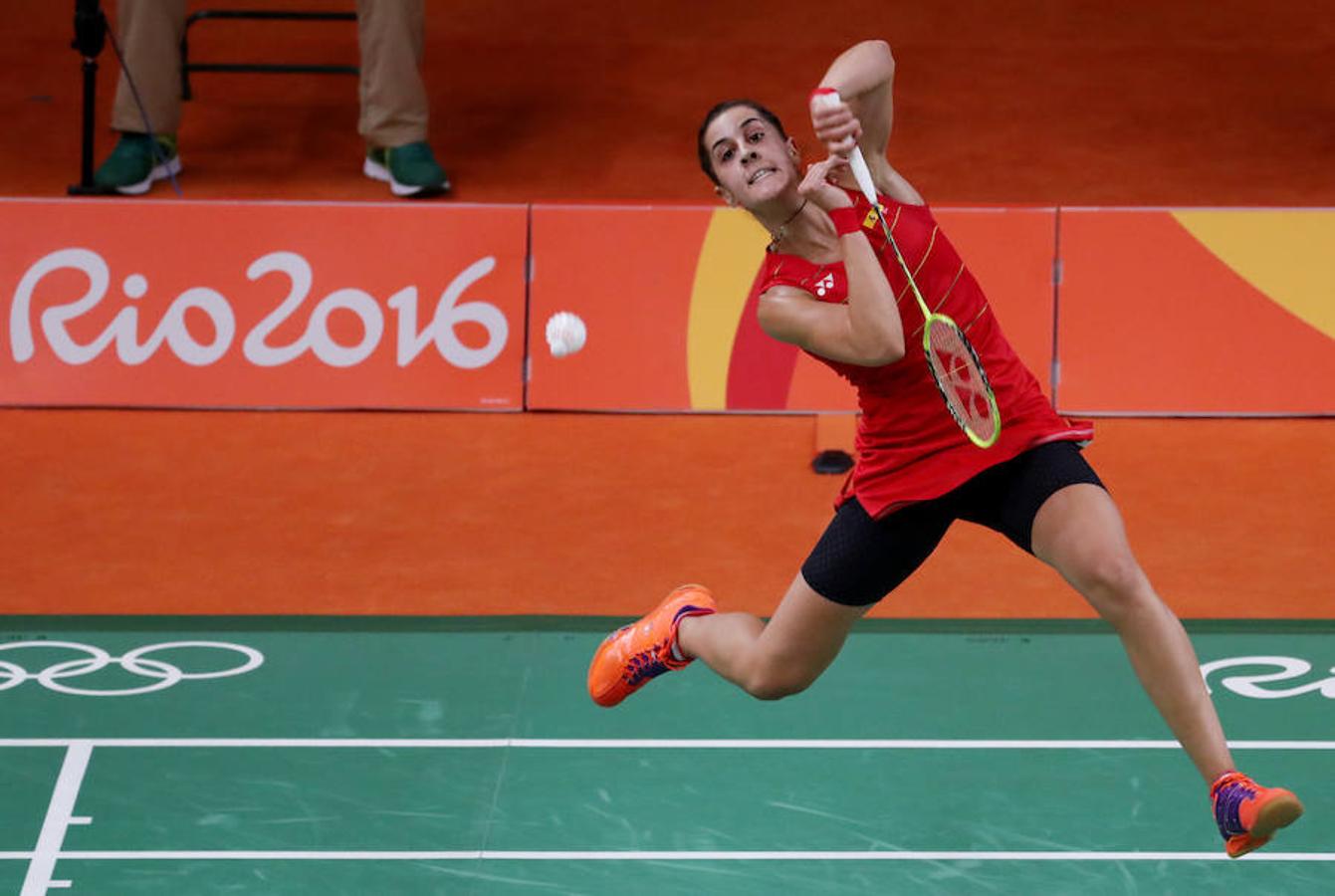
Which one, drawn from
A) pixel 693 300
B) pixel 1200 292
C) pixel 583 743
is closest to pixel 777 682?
pixel 583 743

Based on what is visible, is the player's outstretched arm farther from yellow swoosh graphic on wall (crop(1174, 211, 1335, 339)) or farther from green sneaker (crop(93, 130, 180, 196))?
green sneaker (crop(93, 130, 180, 196))

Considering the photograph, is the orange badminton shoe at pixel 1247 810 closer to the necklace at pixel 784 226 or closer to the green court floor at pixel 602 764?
the green court floor at pixel 602 764

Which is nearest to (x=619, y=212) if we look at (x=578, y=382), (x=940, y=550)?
(x=578, y=382)

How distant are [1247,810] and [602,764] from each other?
180 cm

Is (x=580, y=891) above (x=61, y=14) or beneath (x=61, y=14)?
beneath

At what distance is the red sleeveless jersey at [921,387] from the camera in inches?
147

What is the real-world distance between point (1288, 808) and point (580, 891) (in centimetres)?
150

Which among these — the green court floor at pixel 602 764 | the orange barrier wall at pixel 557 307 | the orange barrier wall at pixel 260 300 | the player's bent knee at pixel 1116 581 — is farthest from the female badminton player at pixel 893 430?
the orange barrier wall at pixel 260 300

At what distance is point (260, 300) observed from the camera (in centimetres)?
729

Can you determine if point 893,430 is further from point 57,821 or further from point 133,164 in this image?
point 133,164

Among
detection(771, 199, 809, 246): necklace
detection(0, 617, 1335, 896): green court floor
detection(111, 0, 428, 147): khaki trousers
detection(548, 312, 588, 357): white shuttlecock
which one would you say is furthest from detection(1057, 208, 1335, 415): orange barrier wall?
detection(771, 199, 809, 246): necklace

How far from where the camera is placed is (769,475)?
22.7 feet

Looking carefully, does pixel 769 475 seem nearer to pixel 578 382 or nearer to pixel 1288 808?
pixel 578 382

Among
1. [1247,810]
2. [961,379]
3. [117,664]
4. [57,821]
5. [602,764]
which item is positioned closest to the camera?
[1247,810]
